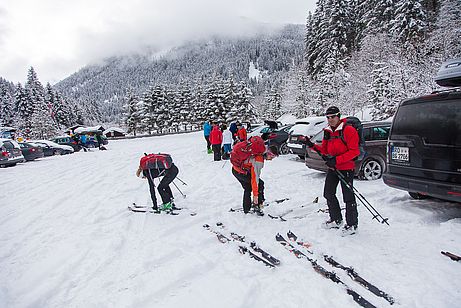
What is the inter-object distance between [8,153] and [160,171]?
13.5 m

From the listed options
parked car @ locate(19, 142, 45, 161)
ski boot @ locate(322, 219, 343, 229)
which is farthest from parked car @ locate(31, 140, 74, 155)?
ski boot @ locate(322, 219, 343, 229)

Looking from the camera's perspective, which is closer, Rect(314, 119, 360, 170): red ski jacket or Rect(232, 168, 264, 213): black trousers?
Rect(314, 119, 360, 170): red ski jacket

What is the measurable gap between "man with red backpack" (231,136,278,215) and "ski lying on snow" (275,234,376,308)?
1.26 metres

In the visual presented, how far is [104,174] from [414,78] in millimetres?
21385

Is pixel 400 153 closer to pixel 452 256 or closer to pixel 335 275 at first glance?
pixel 452 256

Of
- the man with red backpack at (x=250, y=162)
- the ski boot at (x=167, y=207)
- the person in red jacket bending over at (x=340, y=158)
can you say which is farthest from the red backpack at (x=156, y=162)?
the person in red jacket bending over at (x=340, y=158)

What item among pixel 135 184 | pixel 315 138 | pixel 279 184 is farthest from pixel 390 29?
pixel 135 184

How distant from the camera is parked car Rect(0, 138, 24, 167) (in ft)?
47.3

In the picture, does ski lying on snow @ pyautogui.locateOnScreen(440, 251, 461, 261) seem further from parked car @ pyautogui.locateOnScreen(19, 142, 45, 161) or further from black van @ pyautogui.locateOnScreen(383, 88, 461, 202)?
parked car @ pyautogui.locateOnScreen(19, 142, 45, 161)

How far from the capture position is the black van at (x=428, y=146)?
4.07 meters

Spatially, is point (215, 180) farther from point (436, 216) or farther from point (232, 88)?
point (232, 88)

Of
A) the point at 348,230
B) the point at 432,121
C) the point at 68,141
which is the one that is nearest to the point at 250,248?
the point at 348,230

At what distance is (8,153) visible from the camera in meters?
14.6

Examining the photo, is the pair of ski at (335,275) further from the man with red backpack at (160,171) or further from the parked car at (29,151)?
the parked car at (29,151)
